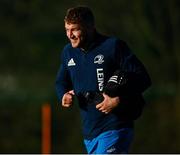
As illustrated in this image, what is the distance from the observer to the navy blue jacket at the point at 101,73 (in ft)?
19.5

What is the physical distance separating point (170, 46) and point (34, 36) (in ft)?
8.83

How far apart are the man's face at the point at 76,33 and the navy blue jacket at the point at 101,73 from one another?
0.39 ft

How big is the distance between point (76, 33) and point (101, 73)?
33cm

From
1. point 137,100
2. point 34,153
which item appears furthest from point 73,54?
point 34,153

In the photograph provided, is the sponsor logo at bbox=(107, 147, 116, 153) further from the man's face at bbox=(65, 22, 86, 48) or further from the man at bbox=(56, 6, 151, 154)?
the man's face at bbox=(65, 22, 86, 48)

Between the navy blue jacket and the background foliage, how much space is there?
960cm

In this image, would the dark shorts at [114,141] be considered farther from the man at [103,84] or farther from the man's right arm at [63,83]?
the man's right arm at [63,83]

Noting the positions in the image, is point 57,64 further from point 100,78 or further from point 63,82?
point 100,78

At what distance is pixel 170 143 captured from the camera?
1652cm

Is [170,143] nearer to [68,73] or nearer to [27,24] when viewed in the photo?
[27,24]

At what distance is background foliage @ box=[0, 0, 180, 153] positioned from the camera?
1611 cm

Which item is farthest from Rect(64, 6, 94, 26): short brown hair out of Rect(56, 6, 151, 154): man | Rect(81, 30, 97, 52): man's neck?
Rect(81, 30, 97, 52): man's neck

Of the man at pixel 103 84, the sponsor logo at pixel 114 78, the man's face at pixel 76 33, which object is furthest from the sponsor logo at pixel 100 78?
the man's face at pixel 76 33

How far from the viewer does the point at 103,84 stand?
6027 millimetres
